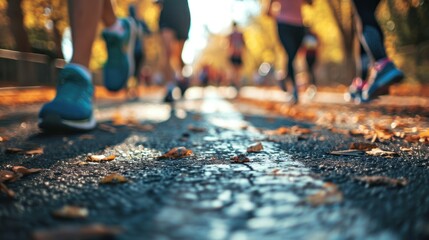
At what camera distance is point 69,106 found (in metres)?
2.51

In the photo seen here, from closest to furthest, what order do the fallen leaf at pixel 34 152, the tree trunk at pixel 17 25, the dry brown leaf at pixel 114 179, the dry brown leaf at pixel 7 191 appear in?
the dry brown leaf at pixel 7 191 < the dry brown leaf at pixel 114 179 < the fallen leaf at pixel 34 152 < the tree trunk at pixel 17 25

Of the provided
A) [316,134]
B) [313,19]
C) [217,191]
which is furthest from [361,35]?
[313,19]

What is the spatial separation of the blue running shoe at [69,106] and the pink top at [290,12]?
3.87m

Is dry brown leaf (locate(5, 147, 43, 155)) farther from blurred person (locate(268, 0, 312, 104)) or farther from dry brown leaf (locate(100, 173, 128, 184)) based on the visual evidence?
blurred person (locate(268, 0, 312, 104))

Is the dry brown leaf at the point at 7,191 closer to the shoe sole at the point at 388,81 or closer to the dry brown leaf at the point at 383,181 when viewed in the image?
the dry brown leaf at the point at 383,181

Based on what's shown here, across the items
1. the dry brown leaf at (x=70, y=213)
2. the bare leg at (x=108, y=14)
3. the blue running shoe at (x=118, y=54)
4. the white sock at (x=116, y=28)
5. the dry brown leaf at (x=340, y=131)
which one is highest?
the bare leg at (x=108, y=14)

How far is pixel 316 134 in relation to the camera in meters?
2.61

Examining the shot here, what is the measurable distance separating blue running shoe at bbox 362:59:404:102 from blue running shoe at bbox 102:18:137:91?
2.56 m

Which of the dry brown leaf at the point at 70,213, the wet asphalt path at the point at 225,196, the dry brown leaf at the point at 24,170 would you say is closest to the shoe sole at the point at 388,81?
the wet asphalt path at the point at 225,196

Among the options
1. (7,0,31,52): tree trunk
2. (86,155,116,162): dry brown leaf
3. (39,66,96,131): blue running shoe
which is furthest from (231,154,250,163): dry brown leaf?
(7,0,31,52): tree trunk

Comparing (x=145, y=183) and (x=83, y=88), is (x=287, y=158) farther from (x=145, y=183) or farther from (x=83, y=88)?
(x=83, y=88)

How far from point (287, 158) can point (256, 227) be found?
0.86 meters

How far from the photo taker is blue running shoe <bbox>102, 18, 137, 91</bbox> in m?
3.95

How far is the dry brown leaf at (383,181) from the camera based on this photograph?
116cm
